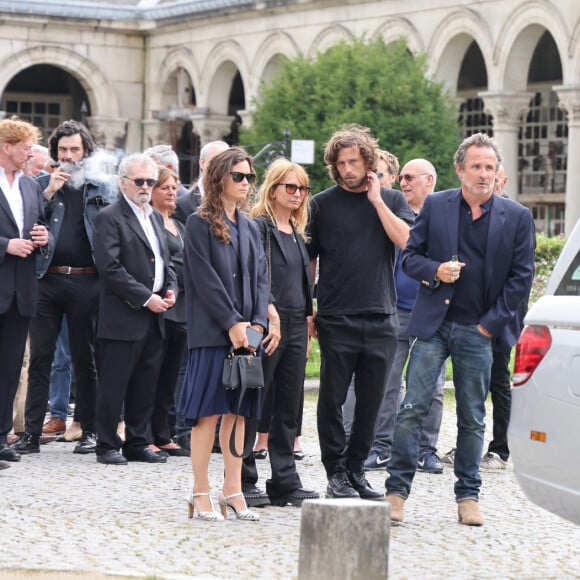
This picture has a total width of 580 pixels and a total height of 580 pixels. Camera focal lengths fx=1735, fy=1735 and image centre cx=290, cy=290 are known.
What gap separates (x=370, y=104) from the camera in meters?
29.1

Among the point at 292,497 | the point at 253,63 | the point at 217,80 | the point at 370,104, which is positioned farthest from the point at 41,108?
the point at 292,497

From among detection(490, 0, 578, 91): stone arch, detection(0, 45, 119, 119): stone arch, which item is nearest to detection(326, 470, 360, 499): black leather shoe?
detection(490, 0, 578, 91): stone arch

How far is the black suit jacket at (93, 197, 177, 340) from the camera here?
10.2 m

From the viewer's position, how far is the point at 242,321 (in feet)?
27.4

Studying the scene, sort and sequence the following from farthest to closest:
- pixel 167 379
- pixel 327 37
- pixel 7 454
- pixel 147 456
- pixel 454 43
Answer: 1. pixel 327 37
2. pixel 454 43
3. pixel 167 379
4. pixel 147 456
5. pixel 7 454

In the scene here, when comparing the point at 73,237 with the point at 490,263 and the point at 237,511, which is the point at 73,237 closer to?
the point at 237,511

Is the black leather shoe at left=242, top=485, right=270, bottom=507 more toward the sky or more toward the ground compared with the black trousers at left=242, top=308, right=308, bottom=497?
more toward the ground

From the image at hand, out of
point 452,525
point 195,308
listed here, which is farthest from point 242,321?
point 452,525

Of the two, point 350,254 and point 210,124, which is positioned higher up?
point 210,124

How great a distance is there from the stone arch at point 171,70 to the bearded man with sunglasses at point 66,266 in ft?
95.1

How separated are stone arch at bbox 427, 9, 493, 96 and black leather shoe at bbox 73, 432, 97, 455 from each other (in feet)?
66.7

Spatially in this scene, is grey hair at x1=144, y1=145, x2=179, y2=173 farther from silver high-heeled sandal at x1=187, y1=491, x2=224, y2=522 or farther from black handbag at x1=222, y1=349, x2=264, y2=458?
silver high-heeled sandal at x1=187, y1=491, x2=224, y2=522

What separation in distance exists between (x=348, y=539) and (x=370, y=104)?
23160mm

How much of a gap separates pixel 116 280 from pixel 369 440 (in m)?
2.08
